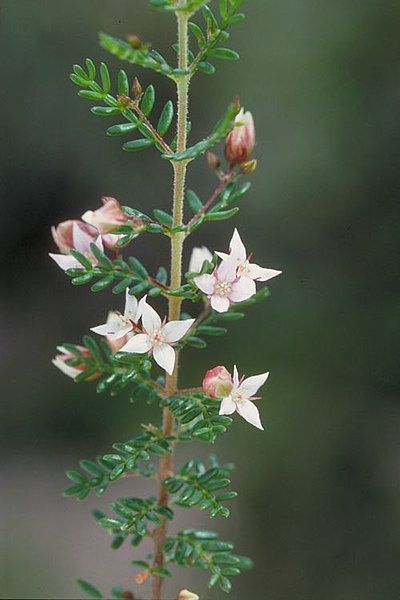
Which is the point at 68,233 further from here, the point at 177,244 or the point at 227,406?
the point at 227,406

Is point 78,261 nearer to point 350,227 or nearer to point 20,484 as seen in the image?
point 350,227

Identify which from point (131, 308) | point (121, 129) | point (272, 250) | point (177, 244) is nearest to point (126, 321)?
point (131, 308)

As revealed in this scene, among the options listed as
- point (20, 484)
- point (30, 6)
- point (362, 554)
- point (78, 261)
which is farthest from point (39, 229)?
point (78, 261)

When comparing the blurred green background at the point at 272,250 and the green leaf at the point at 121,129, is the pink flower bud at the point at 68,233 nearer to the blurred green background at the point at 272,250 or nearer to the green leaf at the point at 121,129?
the green leaf at the point at 121,129

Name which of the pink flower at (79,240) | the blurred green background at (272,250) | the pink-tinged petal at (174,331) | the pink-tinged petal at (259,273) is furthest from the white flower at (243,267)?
the blurred green background at (272,250)

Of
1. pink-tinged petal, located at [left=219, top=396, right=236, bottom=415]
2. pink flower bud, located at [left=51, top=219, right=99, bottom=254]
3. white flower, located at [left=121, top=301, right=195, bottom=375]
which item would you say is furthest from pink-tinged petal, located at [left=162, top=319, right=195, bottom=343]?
pink flower bud, located at [left=51, top=219, right=99, bottom=254]

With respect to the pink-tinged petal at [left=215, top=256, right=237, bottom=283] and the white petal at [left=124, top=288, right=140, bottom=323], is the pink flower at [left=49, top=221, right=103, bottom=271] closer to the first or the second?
the white petal at [left=124, top=288, right=140, bottom=323]
